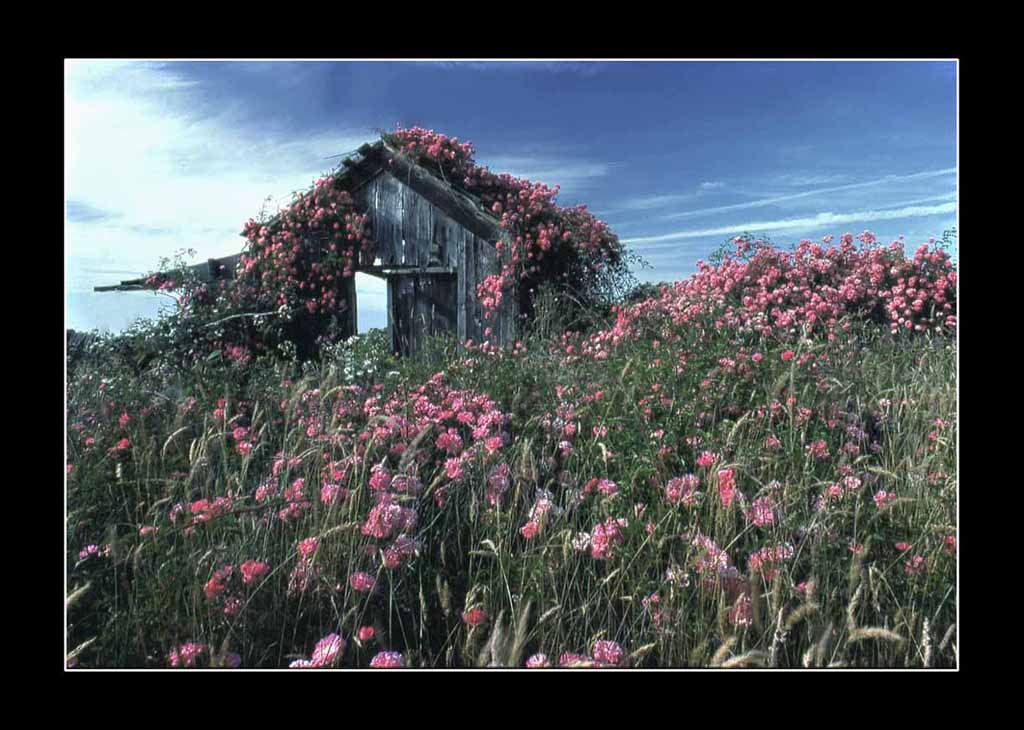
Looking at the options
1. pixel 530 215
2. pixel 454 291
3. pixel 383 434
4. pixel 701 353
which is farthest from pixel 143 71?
pixel 530 215

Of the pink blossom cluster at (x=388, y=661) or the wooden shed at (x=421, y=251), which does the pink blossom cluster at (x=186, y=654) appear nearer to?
the pink blossom cluster at (x=388, y=661)

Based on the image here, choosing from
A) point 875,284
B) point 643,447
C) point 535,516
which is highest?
point 875,284

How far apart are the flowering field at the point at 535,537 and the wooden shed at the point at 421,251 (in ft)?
17.6

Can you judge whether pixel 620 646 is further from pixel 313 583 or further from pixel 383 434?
pixel 383 434

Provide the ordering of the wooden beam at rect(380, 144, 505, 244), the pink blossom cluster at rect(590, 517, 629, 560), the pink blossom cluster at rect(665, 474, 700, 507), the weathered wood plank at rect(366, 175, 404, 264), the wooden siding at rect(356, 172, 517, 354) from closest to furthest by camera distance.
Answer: the pink blossom cluster at rect(590, 517, 629, 560) < the pink blossom cluster at rect(665, 474, 700, 507) < the wooden siding at rect(356, 172, 517, 354) < the wooden beam at rect(380, 144, 505, 244) < the weathered wood plank at rect(366, 175, 404, 264)

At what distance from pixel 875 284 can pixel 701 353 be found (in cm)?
580

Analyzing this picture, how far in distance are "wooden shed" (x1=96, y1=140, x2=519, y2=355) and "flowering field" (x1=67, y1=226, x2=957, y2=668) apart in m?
5.38

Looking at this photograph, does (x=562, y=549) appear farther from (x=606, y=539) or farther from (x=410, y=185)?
(x=410, y=185)

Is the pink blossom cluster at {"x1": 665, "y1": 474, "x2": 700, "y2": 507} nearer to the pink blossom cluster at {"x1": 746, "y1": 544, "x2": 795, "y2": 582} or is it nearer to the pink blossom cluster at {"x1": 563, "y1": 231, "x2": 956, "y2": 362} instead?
the pink blossom cluster at {"x1": 746, "y1": 544, "x2": 795, "y2": 582}

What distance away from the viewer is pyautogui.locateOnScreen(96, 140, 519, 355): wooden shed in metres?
9.38

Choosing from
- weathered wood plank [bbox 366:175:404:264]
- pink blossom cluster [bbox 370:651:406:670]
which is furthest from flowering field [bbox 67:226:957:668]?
weathered wood plank [bbox 366:175:404:264]

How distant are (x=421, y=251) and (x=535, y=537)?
7375 mm

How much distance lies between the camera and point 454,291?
947cm
